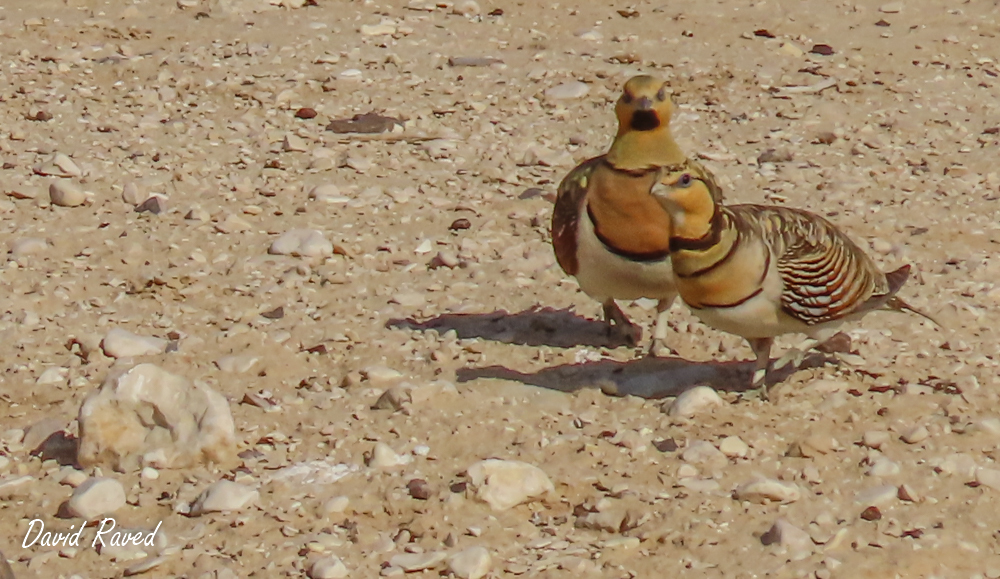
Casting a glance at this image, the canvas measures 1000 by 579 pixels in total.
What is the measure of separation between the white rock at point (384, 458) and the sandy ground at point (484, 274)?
0.10 ft

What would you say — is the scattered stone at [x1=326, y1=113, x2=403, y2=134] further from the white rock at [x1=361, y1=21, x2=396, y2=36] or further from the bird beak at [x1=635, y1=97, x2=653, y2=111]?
the bird beak at [x1=635, y1=97, x2=653, y2=111]

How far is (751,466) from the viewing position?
4.40m

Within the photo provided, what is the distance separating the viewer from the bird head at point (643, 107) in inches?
194

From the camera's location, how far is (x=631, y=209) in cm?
487

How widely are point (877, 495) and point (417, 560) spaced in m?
1.27

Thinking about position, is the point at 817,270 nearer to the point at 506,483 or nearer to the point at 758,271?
the point at 758,271

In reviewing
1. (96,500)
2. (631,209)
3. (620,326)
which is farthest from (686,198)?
(96,500)

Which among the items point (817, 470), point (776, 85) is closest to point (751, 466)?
point (817, 470)

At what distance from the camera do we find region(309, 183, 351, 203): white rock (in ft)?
21.5

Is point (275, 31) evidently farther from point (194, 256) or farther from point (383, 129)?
point (194, 256)

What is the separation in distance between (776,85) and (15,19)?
4272mm

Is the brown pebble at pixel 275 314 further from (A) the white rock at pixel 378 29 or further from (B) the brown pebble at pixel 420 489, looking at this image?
(A) the white rock at pixel 378 29

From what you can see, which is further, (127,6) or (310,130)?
(127,6)

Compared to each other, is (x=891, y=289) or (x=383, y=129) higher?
(x=891, y=289)
